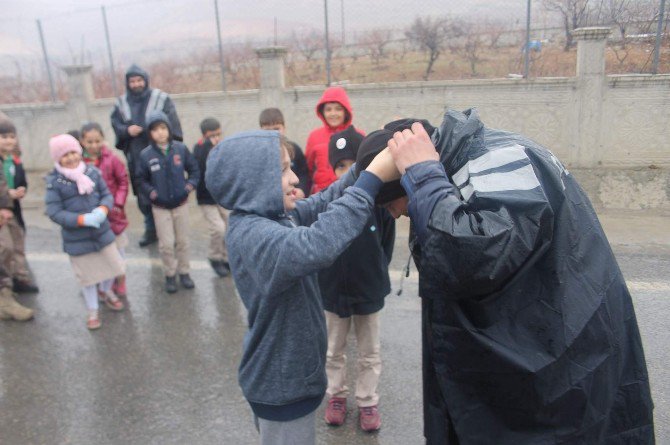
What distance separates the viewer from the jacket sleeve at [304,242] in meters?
1.80

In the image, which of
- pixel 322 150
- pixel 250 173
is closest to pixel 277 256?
pixel 250 173

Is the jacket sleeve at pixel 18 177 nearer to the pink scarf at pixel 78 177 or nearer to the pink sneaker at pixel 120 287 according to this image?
the pink scarf at pixel 78 177

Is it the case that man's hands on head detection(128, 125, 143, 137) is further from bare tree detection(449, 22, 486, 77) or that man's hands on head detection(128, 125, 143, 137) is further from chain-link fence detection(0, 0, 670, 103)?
bare tree detection(449, 22, 486, 77)

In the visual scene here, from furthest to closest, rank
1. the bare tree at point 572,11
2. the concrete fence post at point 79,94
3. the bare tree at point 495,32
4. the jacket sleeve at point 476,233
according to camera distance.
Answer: the concrete fence post at point 79,94 → the bare tree at point 495,32 → the bare tree at point 572,11 → the jacket sleeve at point 476,233

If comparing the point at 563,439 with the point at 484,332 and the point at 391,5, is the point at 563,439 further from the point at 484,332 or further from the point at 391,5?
the point at 391,5

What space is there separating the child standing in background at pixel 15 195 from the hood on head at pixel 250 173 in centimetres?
390

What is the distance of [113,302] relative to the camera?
197 inches

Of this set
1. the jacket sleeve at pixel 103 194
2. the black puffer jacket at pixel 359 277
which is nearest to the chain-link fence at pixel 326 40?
the jacket sleeve at pixel 103 194

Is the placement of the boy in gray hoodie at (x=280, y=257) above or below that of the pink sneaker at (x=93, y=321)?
above

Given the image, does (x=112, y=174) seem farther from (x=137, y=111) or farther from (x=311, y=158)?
(x=311, y=158)

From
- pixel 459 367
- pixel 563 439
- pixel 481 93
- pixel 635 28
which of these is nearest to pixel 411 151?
pixel 459 367

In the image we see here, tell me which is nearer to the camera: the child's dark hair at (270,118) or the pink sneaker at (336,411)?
the pink sneaker at (336,411)

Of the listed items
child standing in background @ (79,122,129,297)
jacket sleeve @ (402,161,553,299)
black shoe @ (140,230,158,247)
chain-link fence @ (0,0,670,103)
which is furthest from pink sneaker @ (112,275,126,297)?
chain-link fence @ (0,0,670,103)

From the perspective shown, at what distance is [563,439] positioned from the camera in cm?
159
